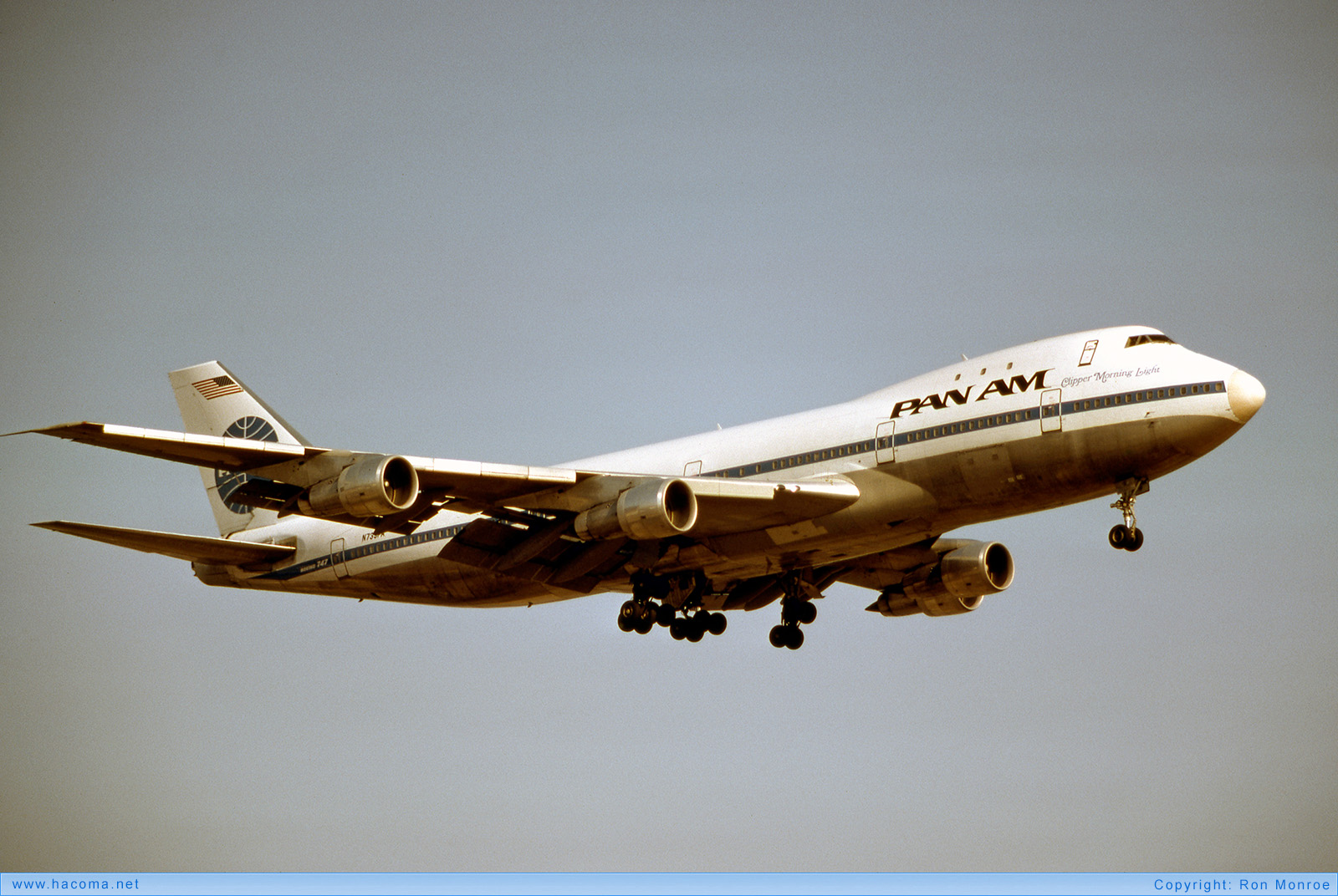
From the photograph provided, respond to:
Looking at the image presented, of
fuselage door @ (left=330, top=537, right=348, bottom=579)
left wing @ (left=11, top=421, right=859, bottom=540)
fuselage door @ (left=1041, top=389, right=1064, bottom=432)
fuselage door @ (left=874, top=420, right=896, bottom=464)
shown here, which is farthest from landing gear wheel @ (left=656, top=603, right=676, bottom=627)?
fuselage door @ (left=1041, top=389, right=1064, bottom=432)

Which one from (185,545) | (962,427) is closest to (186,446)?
(185,545)

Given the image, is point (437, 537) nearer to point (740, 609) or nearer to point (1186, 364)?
point (740, 609)

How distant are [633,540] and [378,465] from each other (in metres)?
7.24

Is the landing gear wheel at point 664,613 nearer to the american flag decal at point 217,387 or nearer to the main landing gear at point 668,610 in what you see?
the main landing gear at point 668,610

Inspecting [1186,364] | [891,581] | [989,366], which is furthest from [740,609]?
[1186,364]

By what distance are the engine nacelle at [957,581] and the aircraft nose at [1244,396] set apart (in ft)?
34.8

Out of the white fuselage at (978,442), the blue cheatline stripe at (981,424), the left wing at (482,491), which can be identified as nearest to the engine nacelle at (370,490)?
the left wing at (482,491)

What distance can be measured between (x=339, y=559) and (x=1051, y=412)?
20038 millimetres

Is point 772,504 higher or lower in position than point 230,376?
lower

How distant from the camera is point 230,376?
43531mm

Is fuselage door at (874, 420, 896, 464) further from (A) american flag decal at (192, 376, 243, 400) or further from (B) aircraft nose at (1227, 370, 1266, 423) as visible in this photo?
(A) american flag decal at (192, 376, 243, 400)

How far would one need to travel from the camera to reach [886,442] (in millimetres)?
31906

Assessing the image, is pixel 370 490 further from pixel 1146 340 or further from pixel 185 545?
pixel 1146 340

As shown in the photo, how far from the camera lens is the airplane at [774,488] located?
29.7m
